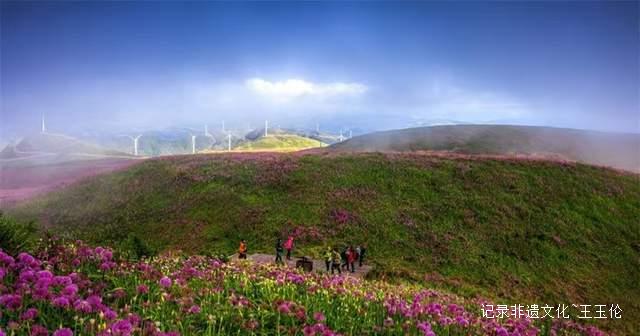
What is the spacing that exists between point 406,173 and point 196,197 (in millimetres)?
20138

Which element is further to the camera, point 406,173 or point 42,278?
point 406,173

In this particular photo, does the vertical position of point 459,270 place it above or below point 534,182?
below

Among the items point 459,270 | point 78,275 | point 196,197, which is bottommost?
point 459,270

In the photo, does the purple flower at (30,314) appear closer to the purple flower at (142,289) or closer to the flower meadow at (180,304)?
the flower meadow at (180,304)

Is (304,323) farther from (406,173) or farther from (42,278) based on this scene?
(406,173)

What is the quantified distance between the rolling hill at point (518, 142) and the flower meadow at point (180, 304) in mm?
71321

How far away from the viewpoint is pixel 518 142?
278 feet

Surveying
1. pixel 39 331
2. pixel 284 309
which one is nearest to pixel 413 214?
pixel 284 309

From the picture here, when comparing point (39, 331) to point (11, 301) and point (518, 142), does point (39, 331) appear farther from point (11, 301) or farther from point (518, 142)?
point (518, 142)

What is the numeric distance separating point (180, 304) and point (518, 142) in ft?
283

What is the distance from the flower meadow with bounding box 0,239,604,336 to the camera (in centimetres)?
612

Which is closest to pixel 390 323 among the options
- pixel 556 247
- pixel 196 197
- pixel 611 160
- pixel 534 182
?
pixel 556 247

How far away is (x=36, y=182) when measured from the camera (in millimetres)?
59750

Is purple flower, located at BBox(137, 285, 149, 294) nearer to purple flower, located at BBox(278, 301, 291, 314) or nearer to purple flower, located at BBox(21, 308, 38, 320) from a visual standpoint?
purple flower, located at BBox(21, 308, 38, 320)
